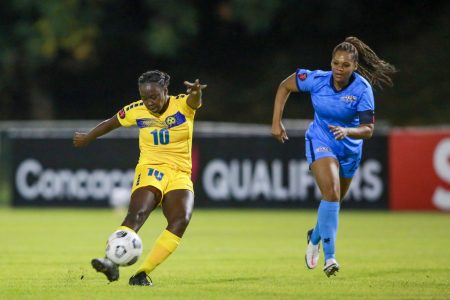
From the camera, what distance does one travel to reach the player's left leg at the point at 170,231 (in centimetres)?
922

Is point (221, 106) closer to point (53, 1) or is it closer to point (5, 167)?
point (53, 1)

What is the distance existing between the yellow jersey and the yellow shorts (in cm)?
6

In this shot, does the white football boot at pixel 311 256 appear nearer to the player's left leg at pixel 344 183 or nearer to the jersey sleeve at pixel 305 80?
the player's left leg at pixel 344 183

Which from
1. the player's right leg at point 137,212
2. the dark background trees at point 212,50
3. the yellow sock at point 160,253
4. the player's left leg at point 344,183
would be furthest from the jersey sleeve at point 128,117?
the dark background trees at point 212,50

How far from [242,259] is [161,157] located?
296 centimetres

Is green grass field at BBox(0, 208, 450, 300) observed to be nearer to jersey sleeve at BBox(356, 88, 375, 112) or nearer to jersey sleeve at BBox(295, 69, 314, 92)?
jersey sleeve at BBox(356, 88, 375, 112)

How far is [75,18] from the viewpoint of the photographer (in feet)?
99.2

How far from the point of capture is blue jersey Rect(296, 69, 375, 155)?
1017 cm

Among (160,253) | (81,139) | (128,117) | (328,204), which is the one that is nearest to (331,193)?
(328,204)

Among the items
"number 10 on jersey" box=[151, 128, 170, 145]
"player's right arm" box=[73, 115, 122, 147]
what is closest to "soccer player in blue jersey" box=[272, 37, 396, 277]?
"number 10 on jersey" box=[151, 128, 170, 145]

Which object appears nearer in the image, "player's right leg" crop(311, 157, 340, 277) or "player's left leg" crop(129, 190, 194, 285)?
"player's left leg" crop(129, 190, 194, 285)

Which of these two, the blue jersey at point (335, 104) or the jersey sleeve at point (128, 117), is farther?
the blue jersey at point (335, 104)

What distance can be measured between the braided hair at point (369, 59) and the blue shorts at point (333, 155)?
2.79 ft

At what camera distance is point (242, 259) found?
40.3 feet
